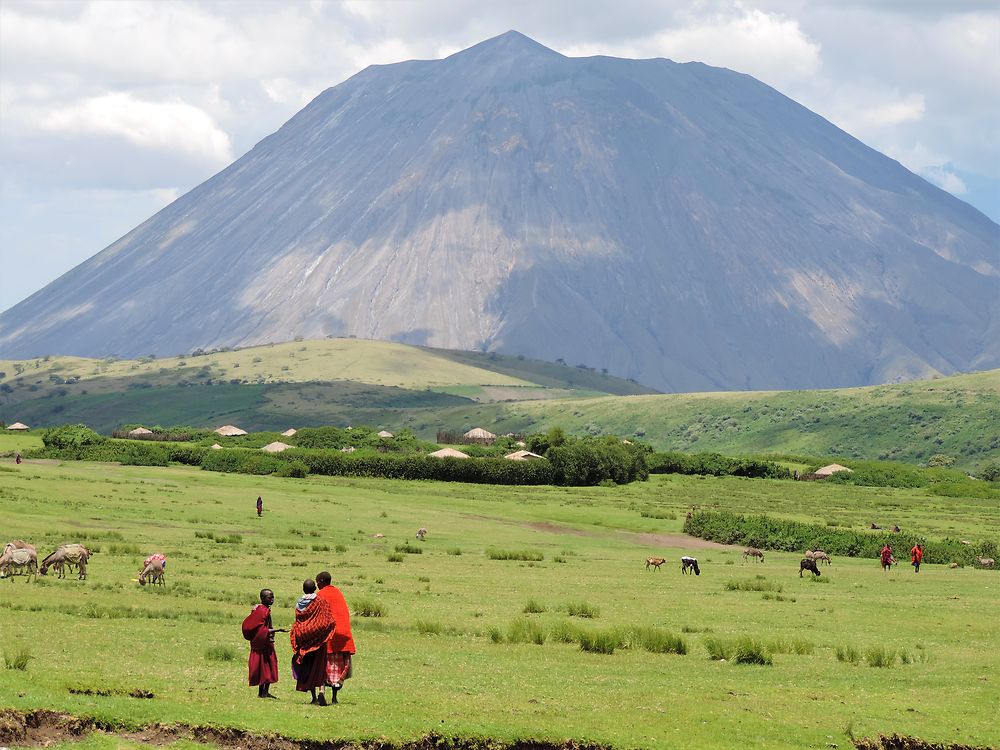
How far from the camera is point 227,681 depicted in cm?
2491

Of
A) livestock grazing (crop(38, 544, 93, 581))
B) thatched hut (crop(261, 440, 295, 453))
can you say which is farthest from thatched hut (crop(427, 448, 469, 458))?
livestock grazing (crop(38, 544, 93, 581))

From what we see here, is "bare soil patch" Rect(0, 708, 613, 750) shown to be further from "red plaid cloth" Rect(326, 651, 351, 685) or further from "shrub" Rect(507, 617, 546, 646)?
"shrub" Rect(507, 617, 546, 646)

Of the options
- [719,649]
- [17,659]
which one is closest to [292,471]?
[719,649]

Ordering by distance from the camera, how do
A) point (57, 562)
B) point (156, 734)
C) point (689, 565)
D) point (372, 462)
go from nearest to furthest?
point (156, 734) < point (57, 562) < point (689, 565) < point (372, 462)

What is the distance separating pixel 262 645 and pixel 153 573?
16895mm

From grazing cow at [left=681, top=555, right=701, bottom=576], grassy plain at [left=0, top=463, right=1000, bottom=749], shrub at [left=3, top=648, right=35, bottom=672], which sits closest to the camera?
grassy plain at [left=0, top=463, right=1000, bottom=749]

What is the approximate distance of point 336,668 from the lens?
2289cm

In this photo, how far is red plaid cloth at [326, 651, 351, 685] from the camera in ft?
74.9

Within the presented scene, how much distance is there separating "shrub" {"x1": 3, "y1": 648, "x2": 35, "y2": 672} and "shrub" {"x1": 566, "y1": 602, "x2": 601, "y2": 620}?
54.1ft

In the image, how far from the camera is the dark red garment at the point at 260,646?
897 inches

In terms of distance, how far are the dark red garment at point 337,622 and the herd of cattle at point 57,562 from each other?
56.3ft

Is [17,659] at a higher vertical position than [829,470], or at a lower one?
lower

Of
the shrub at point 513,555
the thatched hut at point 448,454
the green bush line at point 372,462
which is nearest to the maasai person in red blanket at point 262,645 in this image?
the shrub at point 513,555

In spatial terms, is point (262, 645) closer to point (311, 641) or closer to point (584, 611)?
point (311, 641)
